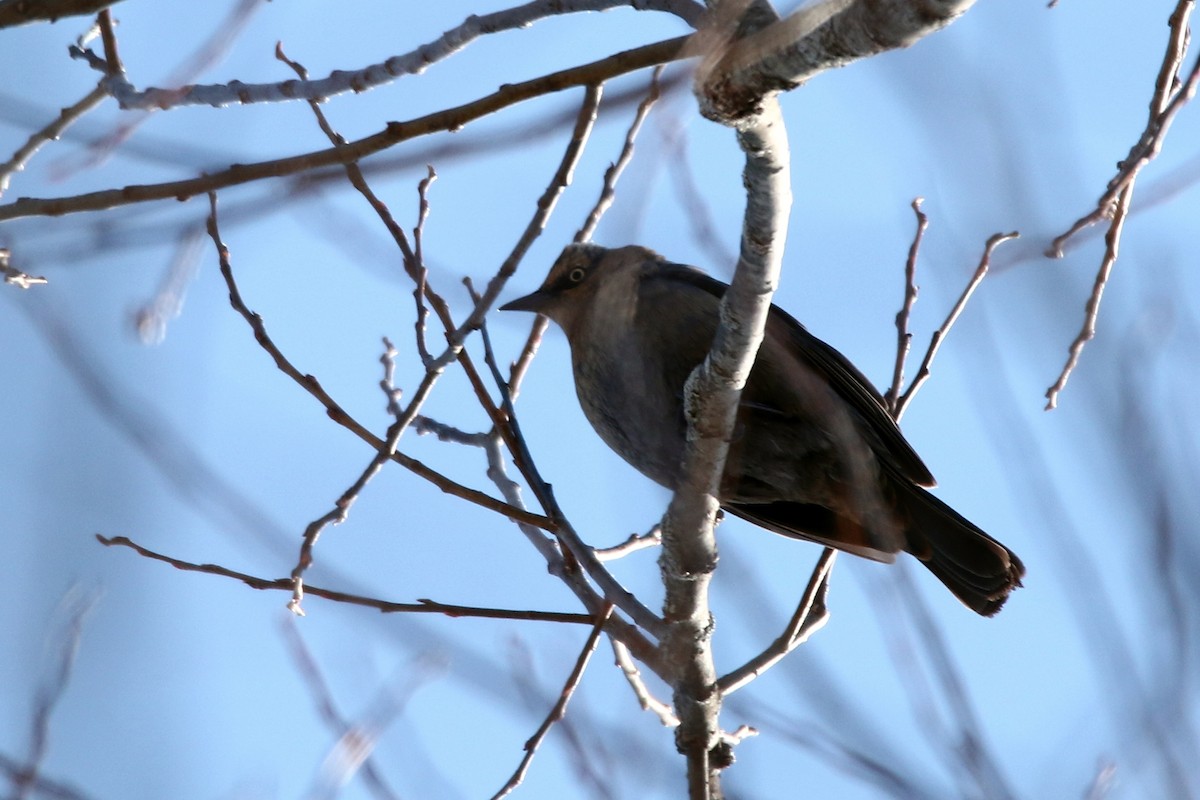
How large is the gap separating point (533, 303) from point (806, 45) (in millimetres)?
3669

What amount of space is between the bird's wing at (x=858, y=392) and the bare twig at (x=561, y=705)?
68.2 inches

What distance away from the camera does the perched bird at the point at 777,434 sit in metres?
4.79

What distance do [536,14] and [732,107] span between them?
0.88m

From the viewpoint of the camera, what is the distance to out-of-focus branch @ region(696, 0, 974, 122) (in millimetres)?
2010

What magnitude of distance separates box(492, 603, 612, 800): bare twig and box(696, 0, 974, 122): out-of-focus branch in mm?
1523

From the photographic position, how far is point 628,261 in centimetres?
561

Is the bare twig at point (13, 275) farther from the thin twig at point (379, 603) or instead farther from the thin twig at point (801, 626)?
the thin twig at point (801, 626)

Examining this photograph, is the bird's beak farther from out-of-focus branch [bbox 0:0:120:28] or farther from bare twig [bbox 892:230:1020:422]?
out-of-focus branch [bbox 0:0:120:28]

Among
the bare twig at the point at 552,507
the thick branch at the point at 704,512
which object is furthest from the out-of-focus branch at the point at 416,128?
the bare twig at the point at 552,507

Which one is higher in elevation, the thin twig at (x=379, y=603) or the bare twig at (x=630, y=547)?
the bare twig at (x=630, y=547)

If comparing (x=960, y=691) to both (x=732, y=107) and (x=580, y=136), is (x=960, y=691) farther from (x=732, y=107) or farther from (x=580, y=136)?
(x=580, y=136)

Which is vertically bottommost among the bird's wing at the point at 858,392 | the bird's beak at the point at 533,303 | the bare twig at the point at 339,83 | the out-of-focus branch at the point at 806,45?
the out-of-focus branch at the point at 806,45

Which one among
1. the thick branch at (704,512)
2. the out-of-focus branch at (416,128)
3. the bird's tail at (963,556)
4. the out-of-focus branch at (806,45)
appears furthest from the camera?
the bird's tail at (963,556)

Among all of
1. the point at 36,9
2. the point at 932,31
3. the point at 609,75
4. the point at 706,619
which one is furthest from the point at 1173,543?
the point at 36,9
